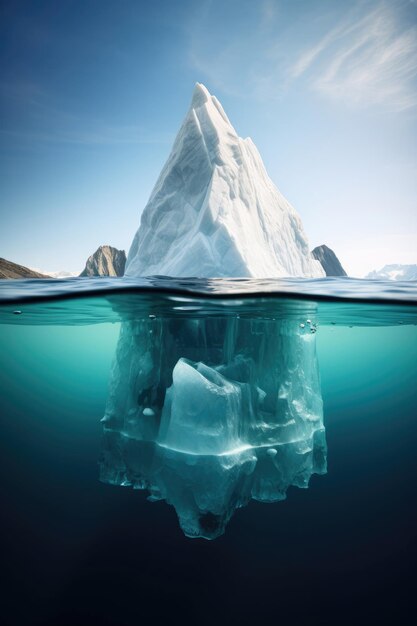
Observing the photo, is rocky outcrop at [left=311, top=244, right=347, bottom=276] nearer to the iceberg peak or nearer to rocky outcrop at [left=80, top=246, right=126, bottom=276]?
rocky outcrop at [left=80, top=246, right=126, bottom=276]

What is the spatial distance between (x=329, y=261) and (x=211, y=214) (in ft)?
79.4

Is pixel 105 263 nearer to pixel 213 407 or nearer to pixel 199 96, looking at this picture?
pixel 199 96

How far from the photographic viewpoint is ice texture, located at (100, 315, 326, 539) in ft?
21.6

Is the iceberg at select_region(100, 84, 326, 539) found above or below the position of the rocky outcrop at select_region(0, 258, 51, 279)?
below

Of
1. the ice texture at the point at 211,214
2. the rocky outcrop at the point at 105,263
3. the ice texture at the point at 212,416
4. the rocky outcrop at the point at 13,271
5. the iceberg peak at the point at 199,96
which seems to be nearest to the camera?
the ice texture at the point at 212,416

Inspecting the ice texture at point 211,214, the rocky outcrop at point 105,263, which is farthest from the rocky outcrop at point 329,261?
the rocky outcrop at point 105,263

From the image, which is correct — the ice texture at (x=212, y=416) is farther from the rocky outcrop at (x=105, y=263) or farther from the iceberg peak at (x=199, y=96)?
the rocky outcrop at (x=105, y=263)

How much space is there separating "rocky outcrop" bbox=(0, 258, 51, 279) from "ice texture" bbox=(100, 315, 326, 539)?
4.83 metres

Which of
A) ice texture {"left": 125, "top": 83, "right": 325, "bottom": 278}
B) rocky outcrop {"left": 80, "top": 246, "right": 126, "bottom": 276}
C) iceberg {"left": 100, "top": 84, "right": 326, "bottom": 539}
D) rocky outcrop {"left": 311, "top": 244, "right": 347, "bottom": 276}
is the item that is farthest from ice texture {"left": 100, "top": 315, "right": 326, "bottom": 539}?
rocky outcrop {"left": 311, "top": 244, "right": 347, "bottom": 276}

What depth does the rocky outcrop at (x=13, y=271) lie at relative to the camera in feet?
35.9

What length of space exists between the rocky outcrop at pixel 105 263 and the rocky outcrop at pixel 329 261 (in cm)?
2002

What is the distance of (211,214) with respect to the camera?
13477mm

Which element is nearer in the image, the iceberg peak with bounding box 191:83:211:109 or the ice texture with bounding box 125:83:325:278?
the ice texture with bounding box 125:83:325:278

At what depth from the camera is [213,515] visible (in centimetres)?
634
